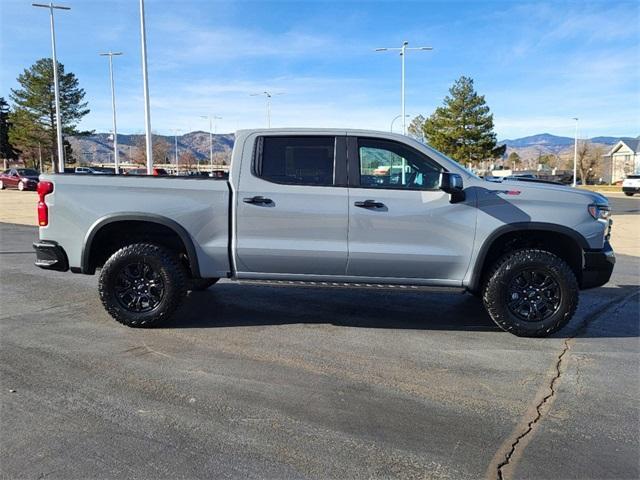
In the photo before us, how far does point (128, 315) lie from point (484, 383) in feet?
11.2

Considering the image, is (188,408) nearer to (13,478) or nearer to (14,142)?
(13,478)

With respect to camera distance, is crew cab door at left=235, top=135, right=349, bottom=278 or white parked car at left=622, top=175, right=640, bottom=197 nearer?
crew cab door at left=235, top=135, right=349, bottom=278

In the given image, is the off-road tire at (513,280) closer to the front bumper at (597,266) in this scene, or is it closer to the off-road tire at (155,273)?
the front bumper at (597,266)

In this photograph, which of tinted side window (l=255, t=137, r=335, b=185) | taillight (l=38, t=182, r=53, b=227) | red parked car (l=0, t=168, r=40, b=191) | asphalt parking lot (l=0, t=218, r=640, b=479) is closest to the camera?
asphalt parking lot (l=0, t=218, r=640, b=479)

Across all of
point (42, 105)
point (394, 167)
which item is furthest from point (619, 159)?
point (394, 167)

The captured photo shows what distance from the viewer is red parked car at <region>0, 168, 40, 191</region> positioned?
36784mm

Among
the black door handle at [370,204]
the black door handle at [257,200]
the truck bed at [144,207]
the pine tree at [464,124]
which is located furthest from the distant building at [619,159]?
the truck bed at [144,207]

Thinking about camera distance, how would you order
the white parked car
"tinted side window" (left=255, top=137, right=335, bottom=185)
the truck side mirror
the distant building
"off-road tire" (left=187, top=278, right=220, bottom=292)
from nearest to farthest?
the truck side mirror
"tinted side window" (left=255, top=137, right=335, bottom=185)
"off-road tire" (left=187, top=278, right=220, bottom=292)
the white parked car
the distant building

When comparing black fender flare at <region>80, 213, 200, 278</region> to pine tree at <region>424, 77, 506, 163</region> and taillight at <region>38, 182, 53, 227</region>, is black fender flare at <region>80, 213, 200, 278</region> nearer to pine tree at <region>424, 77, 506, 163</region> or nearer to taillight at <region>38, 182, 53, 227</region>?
taillight at <region>38, 182, 53, 227</region>

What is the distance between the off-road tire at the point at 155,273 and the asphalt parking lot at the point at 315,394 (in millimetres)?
188

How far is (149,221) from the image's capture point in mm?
5160

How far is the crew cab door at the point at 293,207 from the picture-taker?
16.5 feet

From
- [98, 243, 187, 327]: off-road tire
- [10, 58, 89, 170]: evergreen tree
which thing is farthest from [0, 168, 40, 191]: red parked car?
[98, 243, 187, 327]: off-road tire

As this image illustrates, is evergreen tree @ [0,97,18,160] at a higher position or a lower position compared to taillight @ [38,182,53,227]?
higher
